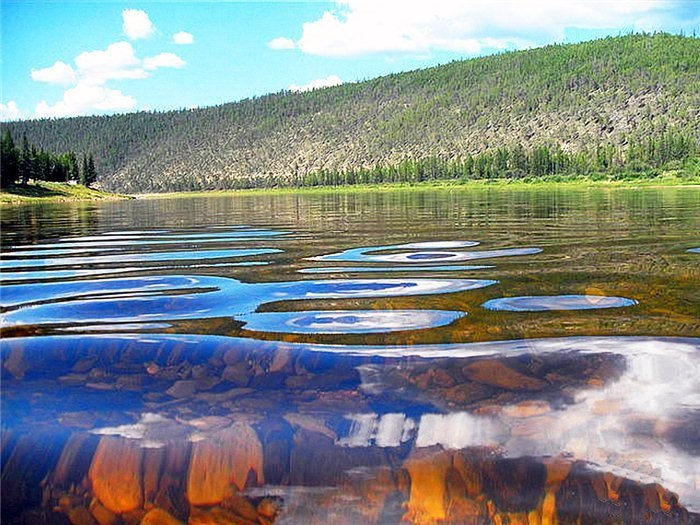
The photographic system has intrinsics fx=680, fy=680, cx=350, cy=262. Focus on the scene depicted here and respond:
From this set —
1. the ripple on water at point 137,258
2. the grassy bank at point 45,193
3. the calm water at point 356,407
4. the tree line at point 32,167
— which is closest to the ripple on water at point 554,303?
the calm water at point 356,407

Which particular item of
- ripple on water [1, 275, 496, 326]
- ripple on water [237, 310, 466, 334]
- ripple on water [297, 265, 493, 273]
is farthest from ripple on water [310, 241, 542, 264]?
ripple on water [237, 310, 466, 334]

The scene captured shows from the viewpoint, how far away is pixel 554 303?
5.02m

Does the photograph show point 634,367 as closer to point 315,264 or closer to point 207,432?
point 207,432

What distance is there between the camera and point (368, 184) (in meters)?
149

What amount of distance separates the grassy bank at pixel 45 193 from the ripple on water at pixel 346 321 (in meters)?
79.7

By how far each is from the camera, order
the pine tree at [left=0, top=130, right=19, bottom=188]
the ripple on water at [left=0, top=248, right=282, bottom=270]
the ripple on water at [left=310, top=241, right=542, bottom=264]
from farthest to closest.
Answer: the pine tree at [left=0, top=130, right=19, bottom=188]
the ripple on water at [left=0, top=248, right=282, bottom=270]
the ripple on water at [left=310, top=241, right=542, bottom=264]

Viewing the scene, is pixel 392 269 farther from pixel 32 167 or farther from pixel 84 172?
pixel 84 172

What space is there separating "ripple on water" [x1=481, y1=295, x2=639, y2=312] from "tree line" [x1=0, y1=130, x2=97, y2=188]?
90.5 m

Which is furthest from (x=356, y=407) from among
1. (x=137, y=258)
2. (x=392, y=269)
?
(x=137, y=258)

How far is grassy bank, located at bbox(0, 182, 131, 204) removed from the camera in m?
80.9

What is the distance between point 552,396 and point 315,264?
202 inches

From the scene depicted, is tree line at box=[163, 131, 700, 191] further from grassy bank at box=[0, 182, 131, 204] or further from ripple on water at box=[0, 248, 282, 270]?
ripple on water at box=[0, 248, 282, 270]

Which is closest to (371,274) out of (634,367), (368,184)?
(634,367)

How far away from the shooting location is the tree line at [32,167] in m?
91.8
